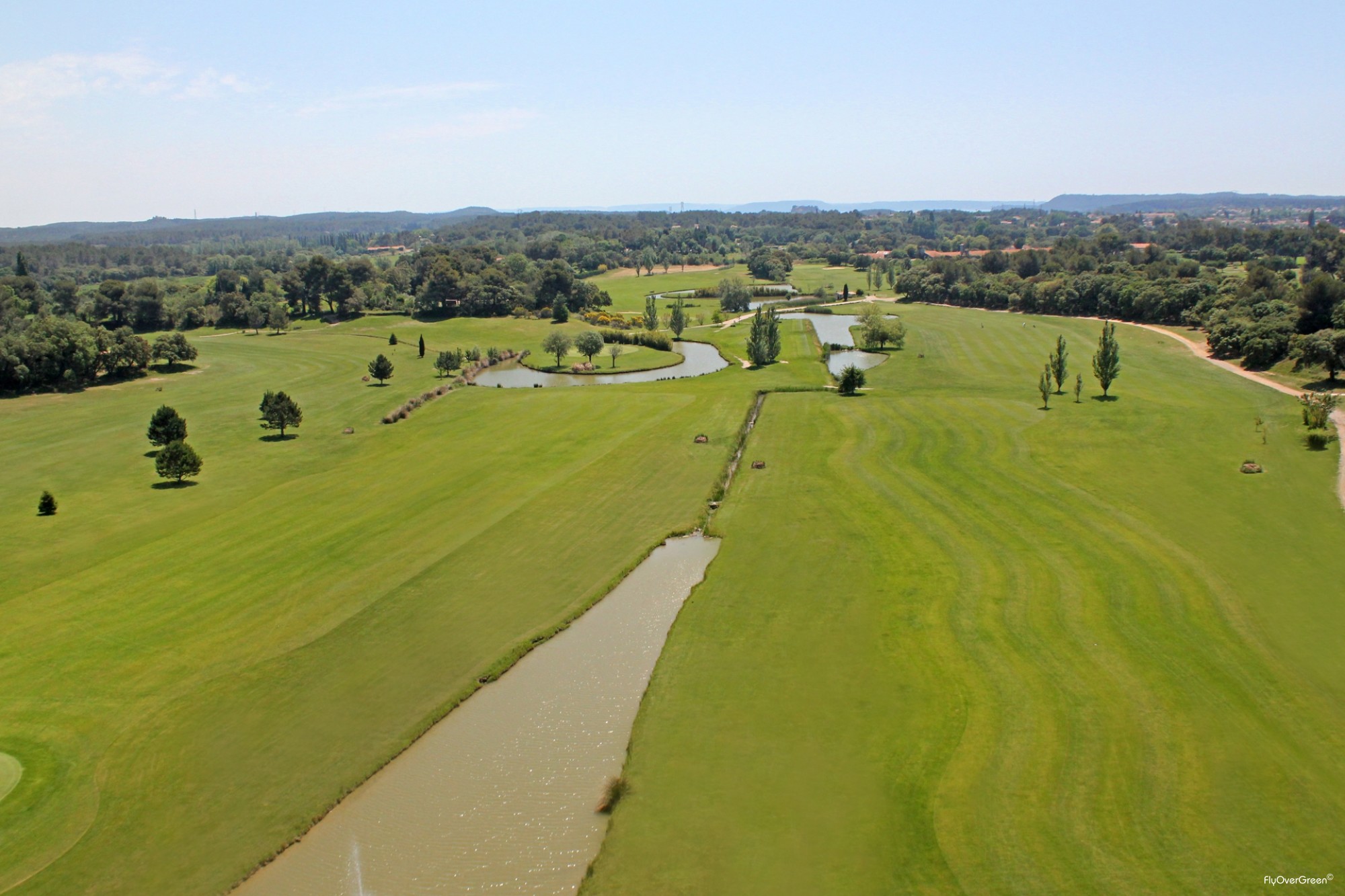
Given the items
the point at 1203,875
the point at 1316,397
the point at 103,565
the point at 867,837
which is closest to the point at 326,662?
the point at 103,565

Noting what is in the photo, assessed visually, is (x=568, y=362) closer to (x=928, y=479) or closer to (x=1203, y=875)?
(x=928, y=479)

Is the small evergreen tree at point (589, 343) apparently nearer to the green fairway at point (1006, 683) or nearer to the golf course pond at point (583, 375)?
the golf course pond at point (583, 375)

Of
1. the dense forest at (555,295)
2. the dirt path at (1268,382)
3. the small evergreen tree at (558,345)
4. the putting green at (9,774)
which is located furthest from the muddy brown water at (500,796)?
the dense forest at (555,295)

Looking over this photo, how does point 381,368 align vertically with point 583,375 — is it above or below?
above

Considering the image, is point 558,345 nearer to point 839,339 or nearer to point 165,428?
point 839,339

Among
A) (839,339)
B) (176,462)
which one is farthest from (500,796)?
(839,339)

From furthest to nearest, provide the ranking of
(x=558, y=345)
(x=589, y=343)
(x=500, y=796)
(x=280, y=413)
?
(x=589, y=343) → (x=558, y=345) → (x=280, y=413) → (x=500, y=796)

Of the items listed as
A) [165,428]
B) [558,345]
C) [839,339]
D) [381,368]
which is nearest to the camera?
[165,428]
